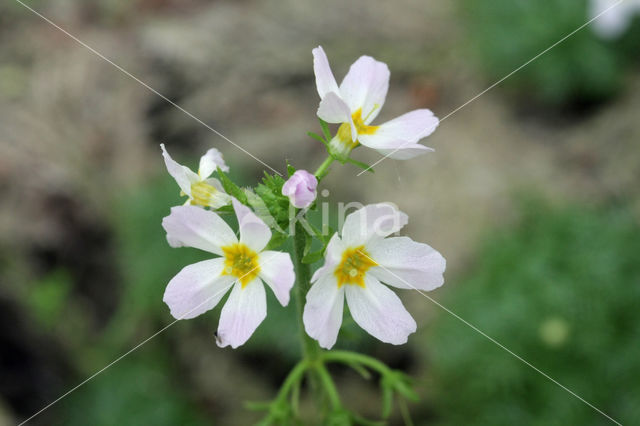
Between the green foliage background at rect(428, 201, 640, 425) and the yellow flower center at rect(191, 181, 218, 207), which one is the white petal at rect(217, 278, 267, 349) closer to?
the yellow flower center at rect(191, 181, 218, 207)

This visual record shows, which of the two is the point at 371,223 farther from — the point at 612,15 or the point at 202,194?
the point at 612,15

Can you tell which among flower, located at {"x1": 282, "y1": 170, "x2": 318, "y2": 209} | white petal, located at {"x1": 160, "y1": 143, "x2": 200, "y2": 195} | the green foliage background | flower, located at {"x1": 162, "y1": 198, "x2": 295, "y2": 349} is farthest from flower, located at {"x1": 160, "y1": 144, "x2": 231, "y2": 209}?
the green foliage background

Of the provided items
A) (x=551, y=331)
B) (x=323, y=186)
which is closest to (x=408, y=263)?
(x=551, y=331)

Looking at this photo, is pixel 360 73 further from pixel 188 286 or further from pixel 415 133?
pixel 188 286

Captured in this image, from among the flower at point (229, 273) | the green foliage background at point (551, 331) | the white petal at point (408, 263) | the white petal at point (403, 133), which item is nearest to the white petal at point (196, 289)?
the flower at point (229, 273)

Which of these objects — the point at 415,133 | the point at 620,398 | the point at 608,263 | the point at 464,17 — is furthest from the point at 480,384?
the point at 464,17

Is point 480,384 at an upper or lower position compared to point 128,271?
upper
